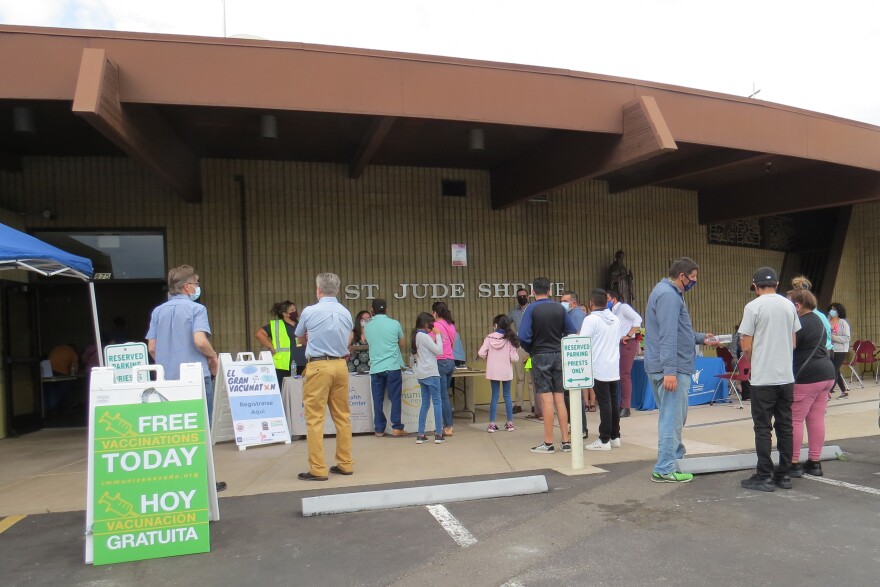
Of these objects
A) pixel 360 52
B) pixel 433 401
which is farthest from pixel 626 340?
pixel 360 52

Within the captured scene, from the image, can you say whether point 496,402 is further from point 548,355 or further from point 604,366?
point 604,366

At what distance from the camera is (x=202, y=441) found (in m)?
4.29

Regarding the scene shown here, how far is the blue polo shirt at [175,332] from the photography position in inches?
210

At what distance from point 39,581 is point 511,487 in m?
3.28

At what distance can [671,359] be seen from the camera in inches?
211

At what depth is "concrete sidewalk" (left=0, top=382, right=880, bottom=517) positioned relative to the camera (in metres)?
5.80

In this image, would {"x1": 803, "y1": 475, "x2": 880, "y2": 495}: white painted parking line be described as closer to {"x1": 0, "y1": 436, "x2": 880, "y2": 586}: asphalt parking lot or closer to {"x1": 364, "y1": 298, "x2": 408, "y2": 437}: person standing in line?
{"x1": 0, "y1": 436, "x2": 880, "y2": 586}: asphalt parking lot

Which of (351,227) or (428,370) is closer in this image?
(428,370)

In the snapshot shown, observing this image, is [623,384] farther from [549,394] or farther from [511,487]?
[511,487]

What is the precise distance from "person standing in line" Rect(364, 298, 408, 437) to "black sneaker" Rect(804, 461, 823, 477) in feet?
14.5

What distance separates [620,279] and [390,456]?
22.3ft

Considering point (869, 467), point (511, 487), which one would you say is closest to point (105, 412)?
point (511, 487)

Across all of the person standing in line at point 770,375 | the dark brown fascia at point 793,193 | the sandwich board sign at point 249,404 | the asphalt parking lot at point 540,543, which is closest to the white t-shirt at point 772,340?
the person standing in line at point 770,375

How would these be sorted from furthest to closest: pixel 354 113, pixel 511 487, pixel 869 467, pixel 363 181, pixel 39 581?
pixel 363 181 < pixel 354 113 < pixel 869 467 < pixel 511 487 < pixel 39 581
